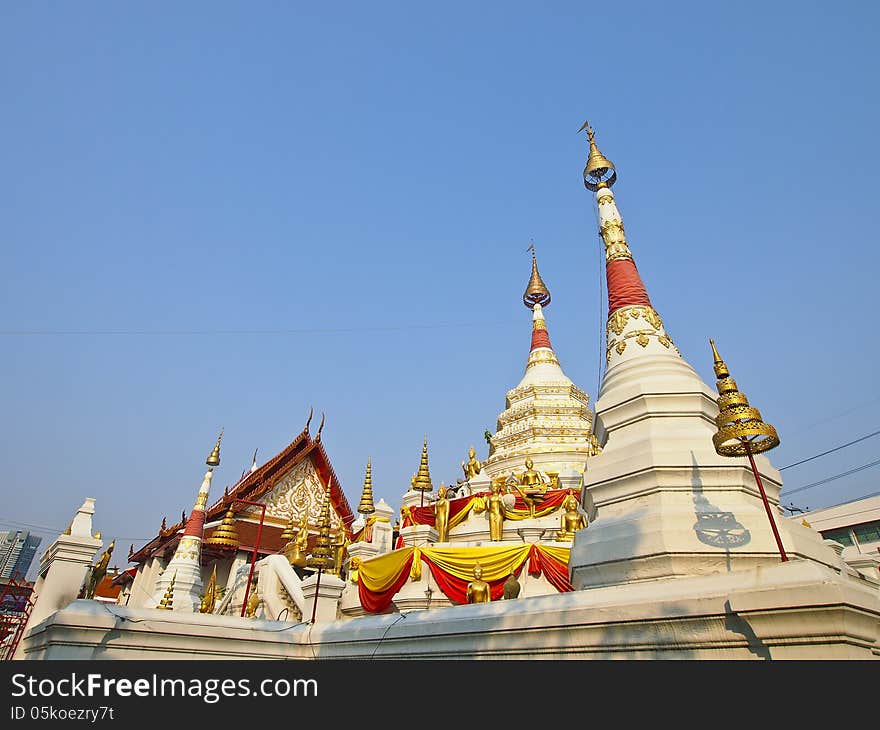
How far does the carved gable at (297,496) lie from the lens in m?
26.5

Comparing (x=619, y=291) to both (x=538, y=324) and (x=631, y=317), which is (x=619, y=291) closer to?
(x=631, y=317)

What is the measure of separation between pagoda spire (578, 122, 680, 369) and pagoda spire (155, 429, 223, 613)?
16397 mm

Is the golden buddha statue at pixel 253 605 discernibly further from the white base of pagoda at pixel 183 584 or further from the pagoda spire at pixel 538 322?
the pagoda spire at pixel 538 322

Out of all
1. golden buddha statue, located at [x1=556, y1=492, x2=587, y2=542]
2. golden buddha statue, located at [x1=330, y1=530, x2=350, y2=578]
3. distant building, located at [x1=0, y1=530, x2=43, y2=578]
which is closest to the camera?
golden buddha statue, located at [x1=556, y1=492, x2=587, y2=542]

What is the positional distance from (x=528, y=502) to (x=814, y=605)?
1202 centimetres

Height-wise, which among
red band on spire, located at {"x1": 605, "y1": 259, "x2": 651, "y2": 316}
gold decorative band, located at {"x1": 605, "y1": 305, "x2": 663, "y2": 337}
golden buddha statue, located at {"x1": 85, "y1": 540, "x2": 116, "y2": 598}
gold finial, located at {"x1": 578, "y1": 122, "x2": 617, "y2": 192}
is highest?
gold finial, located at {"x1": 578, "y1": 122, "x2": 617, "y2": 192}

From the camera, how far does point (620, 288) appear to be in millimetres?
12438

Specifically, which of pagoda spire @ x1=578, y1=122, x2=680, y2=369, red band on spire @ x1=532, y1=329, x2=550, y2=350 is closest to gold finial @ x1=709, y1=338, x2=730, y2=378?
pagoda spire @ x1=578, y1=122, x2=680, y2=369

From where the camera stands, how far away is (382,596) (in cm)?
1235

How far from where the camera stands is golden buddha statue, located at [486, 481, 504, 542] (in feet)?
47.5

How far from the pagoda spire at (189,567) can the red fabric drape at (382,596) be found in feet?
29.3

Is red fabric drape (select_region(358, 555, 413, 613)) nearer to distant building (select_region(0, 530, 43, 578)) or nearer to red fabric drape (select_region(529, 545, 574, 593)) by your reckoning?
red fabric drape (select_region(529, 545, 574, 593))

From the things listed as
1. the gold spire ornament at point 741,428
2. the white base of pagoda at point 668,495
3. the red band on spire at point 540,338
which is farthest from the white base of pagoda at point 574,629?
the red band on spire at point 540,338
